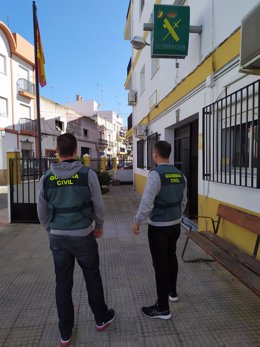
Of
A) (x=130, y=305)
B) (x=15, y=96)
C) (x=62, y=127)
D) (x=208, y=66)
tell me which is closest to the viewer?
(x=130, y=305)

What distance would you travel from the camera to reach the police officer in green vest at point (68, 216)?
2.55 m

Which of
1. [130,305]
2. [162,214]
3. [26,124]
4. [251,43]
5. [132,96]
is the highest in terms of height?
[132,96]

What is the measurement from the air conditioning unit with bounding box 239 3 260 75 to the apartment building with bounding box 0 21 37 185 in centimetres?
1951

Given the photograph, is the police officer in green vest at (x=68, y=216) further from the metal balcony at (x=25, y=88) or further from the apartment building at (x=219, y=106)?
the metal balcony at (x=25, y=88)

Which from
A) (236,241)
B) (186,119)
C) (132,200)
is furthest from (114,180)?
(236,241)

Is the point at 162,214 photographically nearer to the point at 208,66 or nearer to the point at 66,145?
the point at 66,145

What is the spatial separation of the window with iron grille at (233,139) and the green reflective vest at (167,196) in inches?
48.2

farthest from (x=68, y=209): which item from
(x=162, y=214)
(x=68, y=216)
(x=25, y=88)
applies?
(x=25, y=88)

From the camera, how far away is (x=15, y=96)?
23.1 meters

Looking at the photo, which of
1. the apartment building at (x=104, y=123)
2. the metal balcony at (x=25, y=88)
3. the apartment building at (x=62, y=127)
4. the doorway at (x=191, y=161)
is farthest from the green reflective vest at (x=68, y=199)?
the apartment building at (x=104, y=123)

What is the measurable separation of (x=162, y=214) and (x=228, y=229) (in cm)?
209

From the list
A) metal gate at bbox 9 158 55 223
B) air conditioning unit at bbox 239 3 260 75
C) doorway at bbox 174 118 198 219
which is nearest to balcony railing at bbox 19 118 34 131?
metal gate at bbox 9 158 55 223

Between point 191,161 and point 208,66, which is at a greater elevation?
point 208,66

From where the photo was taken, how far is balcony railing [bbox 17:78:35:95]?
2350 cm
